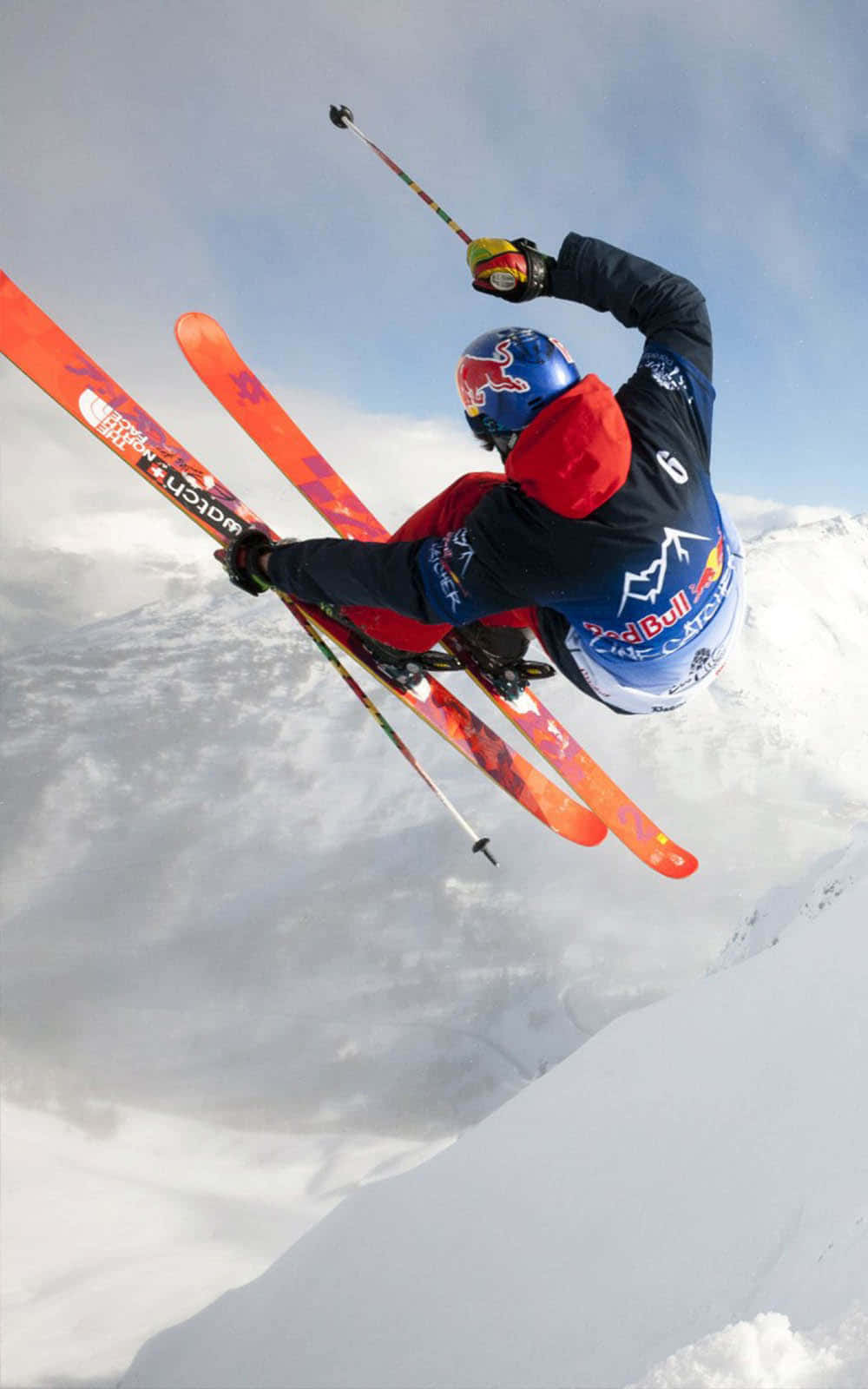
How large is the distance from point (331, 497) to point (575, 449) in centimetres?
390

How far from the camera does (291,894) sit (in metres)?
Answer: 98.7

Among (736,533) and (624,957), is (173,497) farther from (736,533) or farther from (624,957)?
(624,957)

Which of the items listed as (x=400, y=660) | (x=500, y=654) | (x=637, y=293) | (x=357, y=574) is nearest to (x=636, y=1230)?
(x=500, y=654)

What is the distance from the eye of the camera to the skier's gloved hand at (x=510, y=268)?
12.5 ft

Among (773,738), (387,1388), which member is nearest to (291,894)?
(773,738)

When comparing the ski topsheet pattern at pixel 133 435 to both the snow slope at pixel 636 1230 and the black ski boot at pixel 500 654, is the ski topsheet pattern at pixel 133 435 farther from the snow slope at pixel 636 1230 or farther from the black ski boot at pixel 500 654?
the snow slope at pixel 636 1230

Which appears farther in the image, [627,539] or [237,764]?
[237,764]

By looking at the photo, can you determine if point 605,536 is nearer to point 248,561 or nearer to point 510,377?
point 510,377

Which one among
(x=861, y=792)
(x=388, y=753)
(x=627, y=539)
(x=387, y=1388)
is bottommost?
(x=861, y=792)

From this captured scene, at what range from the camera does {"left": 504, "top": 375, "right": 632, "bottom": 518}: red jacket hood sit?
281 cm

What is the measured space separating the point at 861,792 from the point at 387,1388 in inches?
4709

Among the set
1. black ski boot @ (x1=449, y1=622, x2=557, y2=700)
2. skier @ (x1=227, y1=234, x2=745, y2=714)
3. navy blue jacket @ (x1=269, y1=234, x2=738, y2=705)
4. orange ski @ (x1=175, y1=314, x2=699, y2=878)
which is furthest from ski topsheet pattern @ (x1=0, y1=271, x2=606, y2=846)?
navy blue jacket @ (x1=269, y1=234, x2=738, y2=705)

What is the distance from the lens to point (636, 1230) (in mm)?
5258

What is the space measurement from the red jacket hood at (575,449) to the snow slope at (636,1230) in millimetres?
2531
